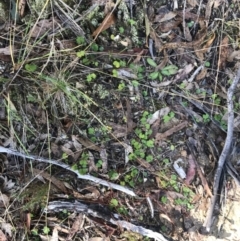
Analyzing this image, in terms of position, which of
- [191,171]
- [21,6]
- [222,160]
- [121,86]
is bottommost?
[191,171]

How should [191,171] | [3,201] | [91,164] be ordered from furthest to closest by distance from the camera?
[191,171] → [91,164] → [3,201]

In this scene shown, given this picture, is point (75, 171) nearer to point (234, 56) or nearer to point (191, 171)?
point (191, 171)

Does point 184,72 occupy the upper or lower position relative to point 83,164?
upper

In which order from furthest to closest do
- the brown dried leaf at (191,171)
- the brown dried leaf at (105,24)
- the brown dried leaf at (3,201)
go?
the brown dried leaf at (191,171), the brown dried leaf at (105,24), the brown dried leaf at (3,201)

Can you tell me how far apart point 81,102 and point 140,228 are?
2.92 ft

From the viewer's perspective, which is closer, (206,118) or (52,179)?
(52,179)

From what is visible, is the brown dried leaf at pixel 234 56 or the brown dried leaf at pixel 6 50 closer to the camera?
the brown dried leaf at pixel 6 50

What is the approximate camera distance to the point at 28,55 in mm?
2670

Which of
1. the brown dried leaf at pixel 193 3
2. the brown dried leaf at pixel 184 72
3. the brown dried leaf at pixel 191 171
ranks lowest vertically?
the brown dried leaf at pixel 191 171

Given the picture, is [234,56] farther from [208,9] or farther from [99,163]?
[99,163]

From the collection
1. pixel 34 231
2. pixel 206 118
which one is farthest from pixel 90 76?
pixel 34 231

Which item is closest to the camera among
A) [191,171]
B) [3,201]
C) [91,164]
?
[3,201]

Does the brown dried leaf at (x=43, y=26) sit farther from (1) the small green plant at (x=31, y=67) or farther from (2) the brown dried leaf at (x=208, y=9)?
(2) the brown dried leaf at (x=208, y=9)

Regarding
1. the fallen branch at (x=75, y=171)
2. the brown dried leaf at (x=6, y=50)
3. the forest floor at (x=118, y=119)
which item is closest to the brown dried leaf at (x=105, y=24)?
the forest floor at (x=118, y=119)
